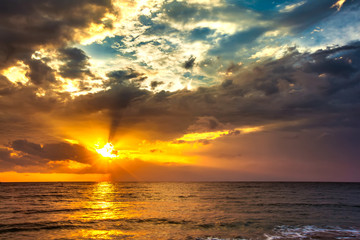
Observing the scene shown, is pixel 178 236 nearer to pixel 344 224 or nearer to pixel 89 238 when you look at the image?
pixel 89 238

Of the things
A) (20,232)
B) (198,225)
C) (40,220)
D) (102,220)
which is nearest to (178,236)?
(198,225)

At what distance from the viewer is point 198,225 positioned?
32188mm

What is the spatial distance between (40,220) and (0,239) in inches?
437

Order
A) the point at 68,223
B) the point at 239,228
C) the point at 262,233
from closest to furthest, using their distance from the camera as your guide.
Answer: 1. the point at 262,233
2. the point at 239,228
3. the point at 68,223

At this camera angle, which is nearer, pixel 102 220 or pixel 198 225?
pixel 198 225

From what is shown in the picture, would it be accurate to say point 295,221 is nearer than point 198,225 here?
No

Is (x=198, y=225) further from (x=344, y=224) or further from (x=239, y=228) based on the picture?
(x=344, y=224)

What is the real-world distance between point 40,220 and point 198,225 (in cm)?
2459

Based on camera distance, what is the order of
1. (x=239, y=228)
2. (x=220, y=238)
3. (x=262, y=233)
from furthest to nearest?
(x=239, y=228) → (x=262, y=233) → (x=220, y=238)

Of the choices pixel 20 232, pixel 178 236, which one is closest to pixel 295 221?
pixel 178 236

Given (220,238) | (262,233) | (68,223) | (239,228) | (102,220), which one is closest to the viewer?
(220,238)

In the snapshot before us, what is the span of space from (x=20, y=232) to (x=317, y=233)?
118ft

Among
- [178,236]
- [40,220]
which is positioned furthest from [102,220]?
[178,236]

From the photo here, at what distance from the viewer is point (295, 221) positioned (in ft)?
118
